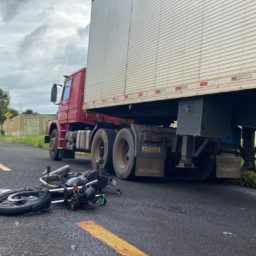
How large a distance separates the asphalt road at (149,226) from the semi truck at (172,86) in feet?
4.12

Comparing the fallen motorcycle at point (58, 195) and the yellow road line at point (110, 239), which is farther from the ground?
the fallen motorcycle at point (58, 195)

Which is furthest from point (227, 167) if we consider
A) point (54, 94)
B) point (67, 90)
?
point (54, 94)

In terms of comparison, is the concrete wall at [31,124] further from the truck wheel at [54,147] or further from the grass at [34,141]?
the truck wheel at [54,147]

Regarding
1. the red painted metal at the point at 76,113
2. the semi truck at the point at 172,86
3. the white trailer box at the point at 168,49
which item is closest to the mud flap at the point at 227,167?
the semi truck at the point at 172,86

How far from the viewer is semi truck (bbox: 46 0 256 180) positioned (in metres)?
6.61

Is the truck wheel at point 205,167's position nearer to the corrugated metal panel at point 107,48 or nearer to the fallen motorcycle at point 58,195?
the corrugated metal panel at point 107,48

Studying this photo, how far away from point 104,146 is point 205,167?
98.6 inches

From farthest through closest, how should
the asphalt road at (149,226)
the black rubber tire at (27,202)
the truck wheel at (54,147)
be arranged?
1. the truck wheel at (54,147)
2. the black rubber tire at (27,202)
3. the asphalt road at (149,226)

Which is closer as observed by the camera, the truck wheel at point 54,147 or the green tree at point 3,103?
the truck wheel at point 54,147

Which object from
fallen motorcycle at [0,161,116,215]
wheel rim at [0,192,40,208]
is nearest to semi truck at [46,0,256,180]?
fallen motorcycle at [0,161,116,215]

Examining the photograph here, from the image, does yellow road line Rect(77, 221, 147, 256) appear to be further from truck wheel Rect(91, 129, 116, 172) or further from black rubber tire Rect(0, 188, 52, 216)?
truck wheel Rect(91, 129, 116, 172)

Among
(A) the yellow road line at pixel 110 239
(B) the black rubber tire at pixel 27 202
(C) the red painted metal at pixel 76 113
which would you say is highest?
(C) the red painted metal at pixel 76 113

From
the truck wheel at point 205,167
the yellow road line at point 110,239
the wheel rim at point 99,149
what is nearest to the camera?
the yellow road line at point 110,239

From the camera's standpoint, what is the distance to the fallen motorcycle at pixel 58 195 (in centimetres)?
552
